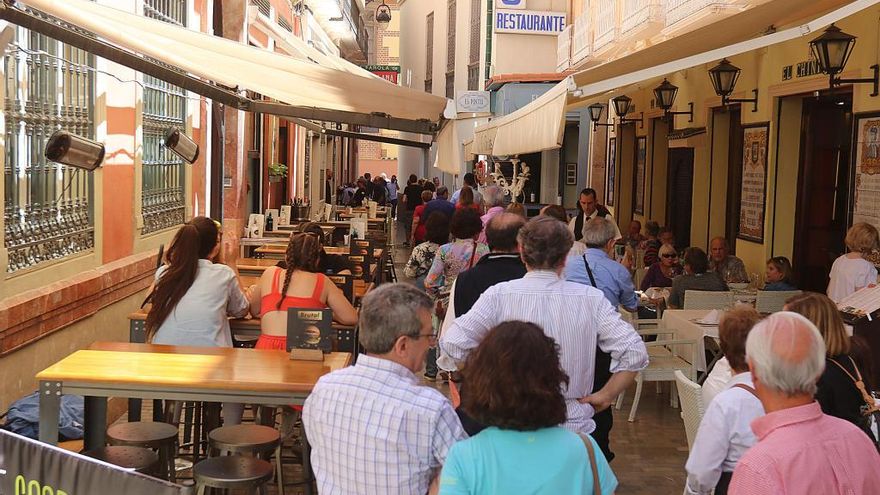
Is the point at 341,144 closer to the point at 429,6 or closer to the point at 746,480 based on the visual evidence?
the point at 429,6

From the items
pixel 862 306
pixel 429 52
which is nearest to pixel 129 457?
pixel 862 306

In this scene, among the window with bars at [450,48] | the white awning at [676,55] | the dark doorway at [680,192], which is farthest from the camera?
the window with bars at [450,48]

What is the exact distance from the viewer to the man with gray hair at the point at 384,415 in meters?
3.34

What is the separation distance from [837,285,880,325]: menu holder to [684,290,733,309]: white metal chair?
1.77 meters

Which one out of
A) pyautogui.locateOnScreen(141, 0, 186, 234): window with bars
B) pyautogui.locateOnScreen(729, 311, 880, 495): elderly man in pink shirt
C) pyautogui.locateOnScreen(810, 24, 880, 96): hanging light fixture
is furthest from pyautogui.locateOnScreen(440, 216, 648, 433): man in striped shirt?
pyautogui.locateOnScreen(141, 0, 186, 234): window with bars

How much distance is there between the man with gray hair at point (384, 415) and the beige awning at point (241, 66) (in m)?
2.70

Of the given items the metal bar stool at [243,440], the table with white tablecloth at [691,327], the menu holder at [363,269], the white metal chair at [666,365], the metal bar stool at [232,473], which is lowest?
the white metal chair at [666,365]

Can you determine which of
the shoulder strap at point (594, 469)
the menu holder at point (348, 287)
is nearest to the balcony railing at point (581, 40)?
the menu holder at point (348, 287)

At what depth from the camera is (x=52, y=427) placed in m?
5.05

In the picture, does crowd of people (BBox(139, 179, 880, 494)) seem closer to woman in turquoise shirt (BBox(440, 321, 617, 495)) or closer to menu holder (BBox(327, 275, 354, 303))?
woman in turquoise shirt (BBox(440, 321, 617, 495))

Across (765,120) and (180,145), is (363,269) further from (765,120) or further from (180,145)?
(765,120)

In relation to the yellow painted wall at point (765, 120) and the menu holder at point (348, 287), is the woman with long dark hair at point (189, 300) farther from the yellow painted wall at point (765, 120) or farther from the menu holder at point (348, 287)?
the yellow painted wall at point (765, 120)

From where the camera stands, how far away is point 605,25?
53.7 feet

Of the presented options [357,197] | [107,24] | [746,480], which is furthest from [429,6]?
[746,480]
